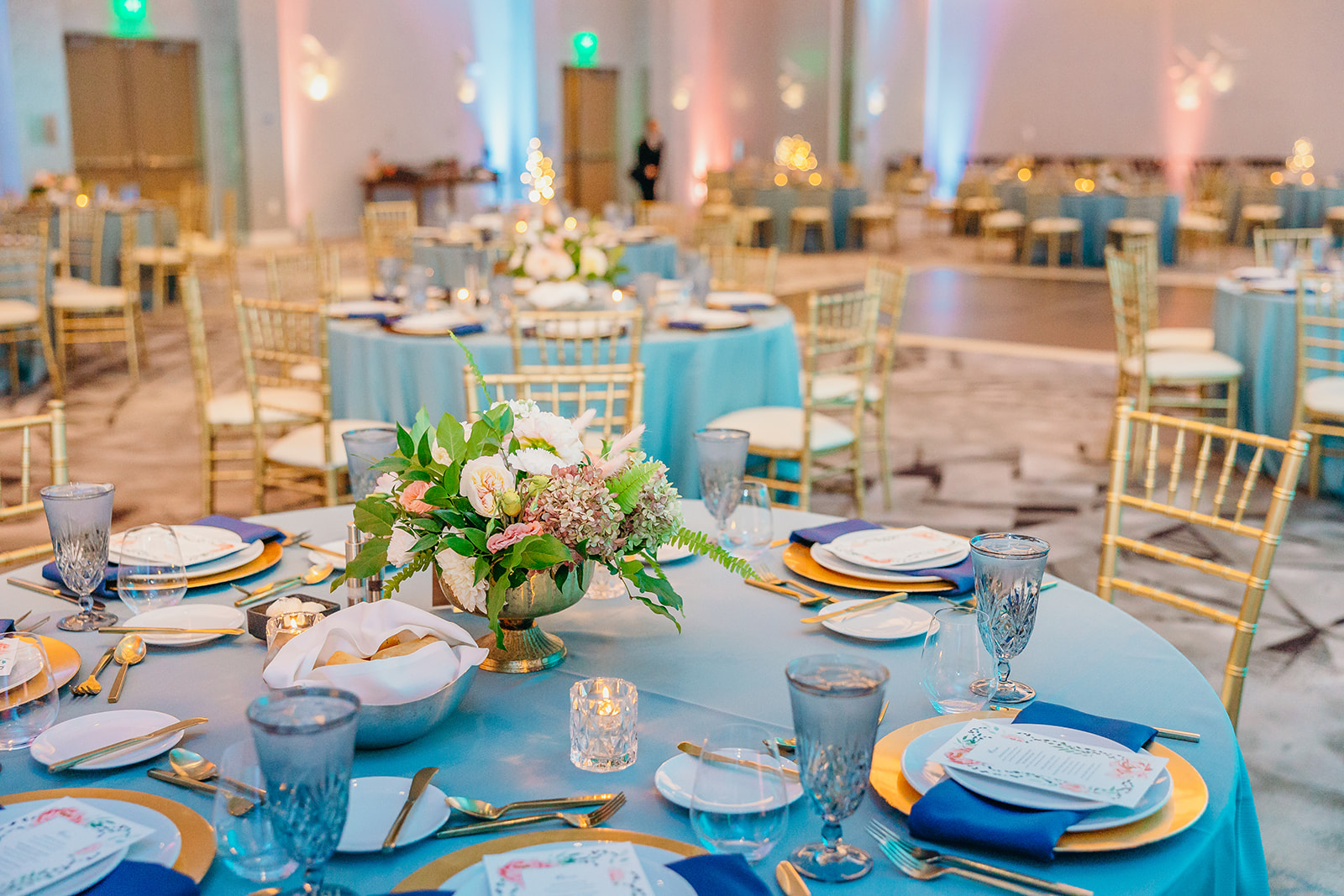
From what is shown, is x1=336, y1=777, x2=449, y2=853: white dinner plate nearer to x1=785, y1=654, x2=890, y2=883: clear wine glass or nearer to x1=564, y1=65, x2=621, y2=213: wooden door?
x1=785, y1=654, x2=890, y2=883: clear wine glass

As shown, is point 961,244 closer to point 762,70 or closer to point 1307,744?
point 762,70

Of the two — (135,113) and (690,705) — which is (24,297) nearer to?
(690,705)

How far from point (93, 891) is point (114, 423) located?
17.8 feet

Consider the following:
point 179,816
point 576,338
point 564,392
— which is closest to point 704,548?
point 179,816

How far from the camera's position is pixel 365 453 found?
176 cm

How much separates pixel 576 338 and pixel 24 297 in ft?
14.8

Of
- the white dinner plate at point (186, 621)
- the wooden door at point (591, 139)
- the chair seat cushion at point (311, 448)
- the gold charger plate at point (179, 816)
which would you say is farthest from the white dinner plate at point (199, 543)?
the wooden door at point (591, 139)

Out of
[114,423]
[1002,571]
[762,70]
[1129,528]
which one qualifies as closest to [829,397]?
[1129,528]

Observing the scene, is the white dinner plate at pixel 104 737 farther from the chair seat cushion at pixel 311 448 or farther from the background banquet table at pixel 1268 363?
the background banquet table at pixel 1268 363

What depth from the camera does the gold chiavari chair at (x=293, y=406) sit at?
3.74 metres

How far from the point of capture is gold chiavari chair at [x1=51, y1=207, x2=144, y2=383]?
6.81m

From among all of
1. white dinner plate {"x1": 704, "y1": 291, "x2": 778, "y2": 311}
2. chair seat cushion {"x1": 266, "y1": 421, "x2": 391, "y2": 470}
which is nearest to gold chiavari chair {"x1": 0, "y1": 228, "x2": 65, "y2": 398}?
chair seat cushion {"x1": 266, "y1": 421, "x2": 391, "y2": 470}

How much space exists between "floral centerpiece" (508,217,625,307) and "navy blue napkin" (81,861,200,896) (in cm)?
328

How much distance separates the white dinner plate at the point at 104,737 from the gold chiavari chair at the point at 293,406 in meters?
2.38
